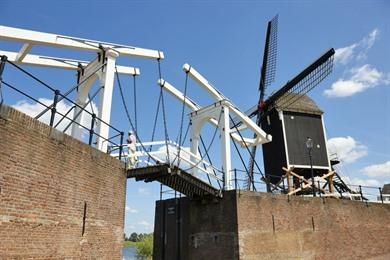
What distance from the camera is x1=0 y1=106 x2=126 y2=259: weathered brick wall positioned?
6023 mm

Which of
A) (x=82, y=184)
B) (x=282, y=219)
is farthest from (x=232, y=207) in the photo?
(x=82, y=184)

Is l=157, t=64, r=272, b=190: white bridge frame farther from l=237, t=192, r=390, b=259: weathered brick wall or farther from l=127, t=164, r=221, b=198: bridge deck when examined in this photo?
l=237, t=192, r=390, b=259: weathered brick wall

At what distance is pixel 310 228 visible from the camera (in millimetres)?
15273

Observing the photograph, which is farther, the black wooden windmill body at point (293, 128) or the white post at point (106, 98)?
the black wooden windmill body at point (293, 128)

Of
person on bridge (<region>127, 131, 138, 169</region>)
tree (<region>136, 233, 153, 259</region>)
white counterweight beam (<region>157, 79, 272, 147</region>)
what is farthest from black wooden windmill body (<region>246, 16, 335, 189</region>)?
tree (<region>136, 233, 153, 259</region>)

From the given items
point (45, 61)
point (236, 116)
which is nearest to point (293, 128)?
point (236, 116)

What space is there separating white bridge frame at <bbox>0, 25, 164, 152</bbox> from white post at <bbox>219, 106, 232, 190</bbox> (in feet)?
14.8

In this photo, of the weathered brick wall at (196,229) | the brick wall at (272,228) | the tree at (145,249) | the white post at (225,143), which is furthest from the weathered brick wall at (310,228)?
the tree at (145,249)

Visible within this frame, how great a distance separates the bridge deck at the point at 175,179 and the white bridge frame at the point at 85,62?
177cm

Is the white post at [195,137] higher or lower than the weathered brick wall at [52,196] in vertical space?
higher

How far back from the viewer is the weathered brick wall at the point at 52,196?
6.02 metres

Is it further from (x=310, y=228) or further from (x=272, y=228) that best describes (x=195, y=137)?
(x=310, y=228)

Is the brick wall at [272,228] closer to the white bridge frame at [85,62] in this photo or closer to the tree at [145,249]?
the white bridge frame at [85,62]

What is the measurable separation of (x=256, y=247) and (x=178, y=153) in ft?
15.9
